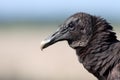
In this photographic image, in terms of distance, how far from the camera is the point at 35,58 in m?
27.0

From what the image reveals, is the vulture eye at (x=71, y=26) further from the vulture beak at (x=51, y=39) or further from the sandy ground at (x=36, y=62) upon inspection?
the sandy ground at (x=36, y=62)

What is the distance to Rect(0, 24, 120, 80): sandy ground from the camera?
24750 millimetres

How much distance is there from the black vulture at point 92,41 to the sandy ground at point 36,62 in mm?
10480

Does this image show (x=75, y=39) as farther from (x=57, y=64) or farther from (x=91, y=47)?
(x=57, y=64)

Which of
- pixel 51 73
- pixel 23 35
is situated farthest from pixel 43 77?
pixel 23 35

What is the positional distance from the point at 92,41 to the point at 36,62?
47.9 ft

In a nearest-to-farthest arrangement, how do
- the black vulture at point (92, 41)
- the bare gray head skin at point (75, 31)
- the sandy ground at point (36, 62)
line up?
the black vulture at point (92, 41) < the bare gray head skin at point (75, 31) < the sandy ground at point (36, 62)

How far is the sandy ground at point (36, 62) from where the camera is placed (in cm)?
2475

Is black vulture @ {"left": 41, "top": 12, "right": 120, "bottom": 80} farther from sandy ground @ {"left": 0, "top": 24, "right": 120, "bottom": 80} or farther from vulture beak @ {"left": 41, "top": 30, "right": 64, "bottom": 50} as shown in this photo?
sandy ground @ {"left": 0, "top": 24, "right": 120, "bottom": 80}

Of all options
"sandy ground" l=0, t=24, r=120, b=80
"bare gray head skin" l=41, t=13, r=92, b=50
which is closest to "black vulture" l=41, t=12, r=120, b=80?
"bare gray head skin" l=41, t=13, r=92, b=50

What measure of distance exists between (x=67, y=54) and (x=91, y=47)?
1409 centimetres

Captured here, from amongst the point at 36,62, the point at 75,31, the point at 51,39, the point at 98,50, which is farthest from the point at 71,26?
the point at 36,62

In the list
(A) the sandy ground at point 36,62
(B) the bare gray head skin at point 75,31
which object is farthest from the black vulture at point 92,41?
(A) the sandy ground at point 36,62

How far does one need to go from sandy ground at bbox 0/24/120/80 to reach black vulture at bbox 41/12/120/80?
1048 cm
